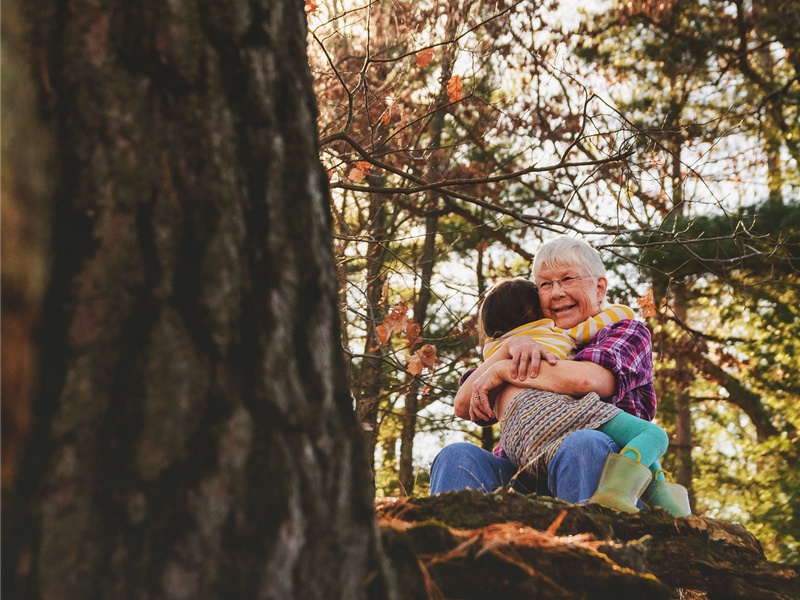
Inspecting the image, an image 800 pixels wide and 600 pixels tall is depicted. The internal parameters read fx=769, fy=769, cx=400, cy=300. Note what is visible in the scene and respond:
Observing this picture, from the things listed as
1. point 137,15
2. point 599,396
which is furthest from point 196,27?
point 599,396

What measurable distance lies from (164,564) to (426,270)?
26.5 feet

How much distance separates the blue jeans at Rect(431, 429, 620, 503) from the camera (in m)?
2.74

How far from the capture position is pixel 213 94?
130 cm

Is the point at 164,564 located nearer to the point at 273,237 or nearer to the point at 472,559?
the point at 273,237

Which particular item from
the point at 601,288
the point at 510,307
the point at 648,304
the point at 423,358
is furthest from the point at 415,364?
the point at 601,288

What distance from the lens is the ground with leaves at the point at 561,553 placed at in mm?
1634

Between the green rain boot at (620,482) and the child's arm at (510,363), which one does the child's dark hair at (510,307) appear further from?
the green rain boot at (620,482)

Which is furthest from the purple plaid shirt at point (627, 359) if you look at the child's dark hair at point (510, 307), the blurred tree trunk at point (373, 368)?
the blurred tree trunk at point (373, 368)

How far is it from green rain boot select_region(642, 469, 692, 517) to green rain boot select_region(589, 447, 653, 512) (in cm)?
30

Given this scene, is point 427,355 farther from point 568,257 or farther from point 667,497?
point 667,497

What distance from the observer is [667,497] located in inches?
118

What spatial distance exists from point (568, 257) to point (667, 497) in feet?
3.66

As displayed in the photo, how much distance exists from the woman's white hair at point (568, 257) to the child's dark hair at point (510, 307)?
0.09 m

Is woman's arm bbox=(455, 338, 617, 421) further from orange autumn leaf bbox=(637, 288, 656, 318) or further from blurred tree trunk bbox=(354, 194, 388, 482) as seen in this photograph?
blurred tree trunk bbox=(354, 194, 388, 482)
